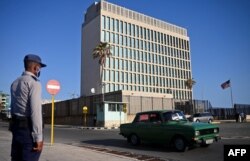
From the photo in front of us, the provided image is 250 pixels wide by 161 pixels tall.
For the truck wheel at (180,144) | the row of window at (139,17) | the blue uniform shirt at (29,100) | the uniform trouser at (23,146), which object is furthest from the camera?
the row of window at (139,17)

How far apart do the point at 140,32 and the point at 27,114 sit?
109m

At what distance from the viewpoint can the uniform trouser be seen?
3.94 metres

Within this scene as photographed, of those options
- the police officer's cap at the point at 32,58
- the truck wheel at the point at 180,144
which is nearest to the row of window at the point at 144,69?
the truck wheel at the point at 180,144

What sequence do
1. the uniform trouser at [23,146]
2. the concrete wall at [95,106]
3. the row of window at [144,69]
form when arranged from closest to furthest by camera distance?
the uniform trouser at [23,146], the concrete wall at [95,106], the row of window at [144,69]

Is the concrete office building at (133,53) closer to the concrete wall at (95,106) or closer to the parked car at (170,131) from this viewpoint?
the concrete wall at (95,106)

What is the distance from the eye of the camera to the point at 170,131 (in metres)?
12.3

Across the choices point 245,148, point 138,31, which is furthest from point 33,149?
point 138,31

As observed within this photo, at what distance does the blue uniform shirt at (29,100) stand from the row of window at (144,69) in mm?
91831

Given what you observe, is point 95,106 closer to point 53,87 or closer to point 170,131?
point 53,87

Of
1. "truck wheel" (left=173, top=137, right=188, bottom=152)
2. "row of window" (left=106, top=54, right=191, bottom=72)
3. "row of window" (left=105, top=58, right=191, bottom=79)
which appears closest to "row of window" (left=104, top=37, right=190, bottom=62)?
"row of window" (left=106, top=54, right=191, bottom=72)

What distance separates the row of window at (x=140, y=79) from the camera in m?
97.3

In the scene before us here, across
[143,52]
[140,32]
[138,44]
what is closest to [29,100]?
[138,44]

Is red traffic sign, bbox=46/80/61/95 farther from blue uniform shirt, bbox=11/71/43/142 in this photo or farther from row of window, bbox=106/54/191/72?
row of window, bbox=106/54/191/72

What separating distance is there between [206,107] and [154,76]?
41.9 m
